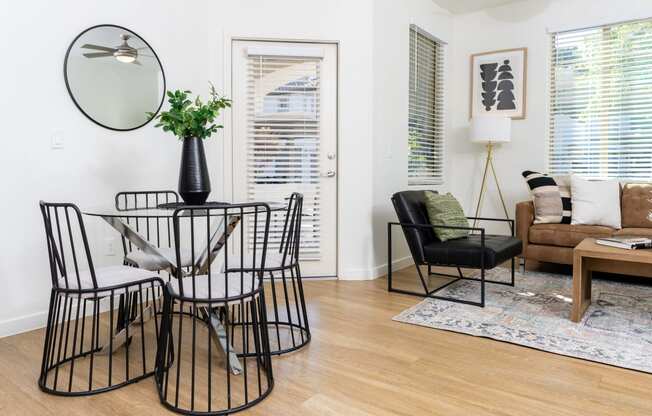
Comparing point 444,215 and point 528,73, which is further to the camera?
point 528,73

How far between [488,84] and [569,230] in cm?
205

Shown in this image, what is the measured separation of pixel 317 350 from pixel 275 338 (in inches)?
11.8

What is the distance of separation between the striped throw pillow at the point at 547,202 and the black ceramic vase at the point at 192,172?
3163mm

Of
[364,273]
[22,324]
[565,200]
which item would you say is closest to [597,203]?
[565,200]

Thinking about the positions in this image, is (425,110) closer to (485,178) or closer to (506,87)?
(506,87)

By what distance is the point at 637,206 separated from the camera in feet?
13.7

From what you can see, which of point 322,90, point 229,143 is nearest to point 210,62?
point 229,143

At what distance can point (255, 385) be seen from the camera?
2096 mm

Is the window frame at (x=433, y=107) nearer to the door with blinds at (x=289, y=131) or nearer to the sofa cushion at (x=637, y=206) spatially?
the door with blinds at (x=289, y=131)

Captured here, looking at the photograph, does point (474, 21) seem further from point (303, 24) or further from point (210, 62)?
point (210, 62)

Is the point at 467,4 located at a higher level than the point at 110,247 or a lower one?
higher

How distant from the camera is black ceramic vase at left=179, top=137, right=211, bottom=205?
2.57 metres

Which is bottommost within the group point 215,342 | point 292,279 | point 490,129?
point 215,342

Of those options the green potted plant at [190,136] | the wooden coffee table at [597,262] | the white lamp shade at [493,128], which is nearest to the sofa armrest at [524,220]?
the white lamp shade at [493,128]
